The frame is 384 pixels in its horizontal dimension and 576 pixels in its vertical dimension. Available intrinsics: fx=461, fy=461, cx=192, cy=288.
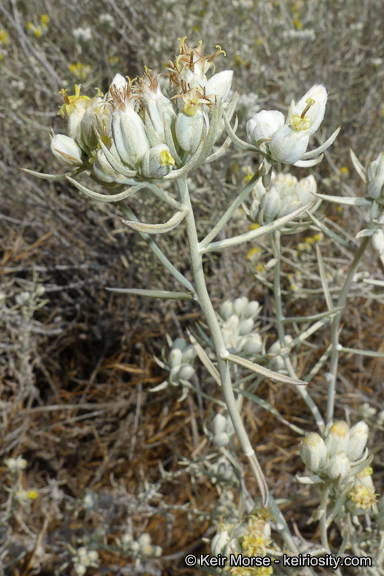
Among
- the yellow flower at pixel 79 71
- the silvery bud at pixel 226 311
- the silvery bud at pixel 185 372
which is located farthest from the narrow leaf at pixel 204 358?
the yellow flower at pixel 79 71

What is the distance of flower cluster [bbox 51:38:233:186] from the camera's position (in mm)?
1041

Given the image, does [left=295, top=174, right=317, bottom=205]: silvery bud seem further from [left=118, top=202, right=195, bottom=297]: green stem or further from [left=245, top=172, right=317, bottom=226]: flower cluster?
[left=118, top=202, right=195, bottom=297]: green stem

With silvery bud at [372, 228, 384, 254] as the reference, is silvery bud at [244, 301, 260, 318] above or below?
below

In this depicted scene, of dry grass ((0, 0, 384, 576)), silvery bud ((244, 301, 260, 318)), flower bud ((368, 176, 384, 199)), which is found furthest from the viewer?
dry grass ((0, 0, 384, 576))

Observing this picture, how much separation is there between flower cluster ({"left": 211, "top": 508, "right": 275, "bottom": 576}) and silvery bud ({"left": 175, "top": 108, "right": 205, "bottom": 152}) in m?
1.24

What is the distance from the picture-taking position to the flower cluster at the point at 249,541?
4.96 ft

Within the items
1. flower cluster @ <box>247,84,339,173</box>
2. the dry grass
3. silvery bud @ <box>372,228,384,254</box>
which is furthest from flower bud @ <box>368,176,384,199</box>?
the dry grass

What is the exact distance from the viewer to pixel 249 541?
1533 mm

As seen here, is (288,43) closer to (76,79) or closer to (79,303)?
(76,79)

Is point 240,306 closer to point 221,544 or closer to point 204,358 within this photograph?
point 204,358

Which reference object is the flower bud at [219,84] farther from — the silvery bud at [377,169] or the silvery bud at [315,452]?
the silvery bud at [315,452]

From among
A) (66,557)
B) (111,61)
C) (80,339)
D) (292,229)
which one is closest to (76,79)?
(111,61)

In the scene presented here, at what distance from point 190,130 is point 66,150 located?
383 mm

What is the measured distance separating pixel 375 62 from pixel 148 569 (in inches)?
164
